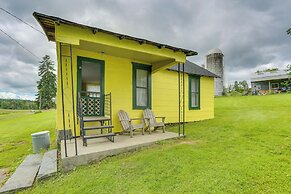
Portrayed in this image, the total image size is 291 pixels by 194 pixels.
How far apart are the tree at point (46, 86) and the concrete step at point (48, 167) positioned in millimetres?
38197

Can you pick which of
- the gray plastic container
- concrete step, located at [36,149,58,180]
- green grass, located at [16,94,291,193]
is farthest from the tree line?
green grass, located at [16,94,291,193]

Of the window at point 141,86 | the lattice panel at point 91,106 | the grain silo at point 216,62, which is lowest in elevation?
the lattice panel at point 91,106

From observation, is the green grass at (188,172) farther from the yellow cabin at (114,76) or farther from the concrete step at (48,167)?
the yellow cabin at (114,76)

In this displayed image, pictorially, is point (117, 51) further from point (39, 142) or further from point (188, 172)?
point (188, 172)

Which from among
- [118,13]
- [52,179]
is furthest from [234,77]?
[52,179]

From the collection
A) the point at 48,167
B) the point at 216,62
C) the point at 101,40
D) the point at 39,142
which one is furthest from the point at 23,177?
the point at 216,62

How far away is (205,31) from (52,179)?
38.4 feet

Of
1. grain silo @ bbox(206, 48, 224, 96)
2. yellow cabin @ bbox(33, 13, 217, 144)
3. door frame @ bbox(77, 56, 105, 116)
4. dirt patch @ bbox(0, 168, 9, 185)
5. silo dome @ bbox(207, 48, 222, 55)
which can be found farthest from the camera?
silo dome @ bbox(207, 48, 222, 55)

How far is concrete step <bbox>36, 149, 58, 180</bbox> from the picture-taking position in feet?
10.1

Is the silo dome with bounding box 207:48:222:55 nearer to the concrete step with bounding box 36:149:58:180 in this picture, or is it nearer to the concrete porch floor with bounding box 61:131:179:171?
the concrete porch floor with bounding box 61:131:179:171

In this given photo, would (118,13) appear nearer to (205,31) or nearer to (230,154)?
(205,31)

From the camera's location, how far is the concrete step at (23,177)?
2785mm

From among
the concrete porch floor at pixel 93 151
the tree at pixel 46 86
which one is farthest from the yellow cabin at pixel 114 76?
the tree at pixel 46 86

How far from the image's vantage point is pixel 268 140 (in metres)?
4.62
